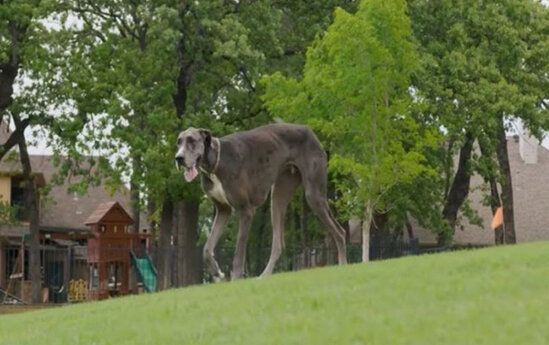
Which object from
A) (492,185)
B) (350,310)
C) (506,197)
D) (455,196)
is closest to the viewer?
(350,310)

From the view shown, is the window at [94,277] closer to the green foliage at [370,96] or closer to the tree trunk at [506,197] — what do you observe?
the green foliage at [370,96]

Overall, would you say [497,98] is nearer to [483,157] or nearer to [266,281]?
[483,157]

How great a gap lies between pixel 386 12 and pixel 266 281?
16.2 metres

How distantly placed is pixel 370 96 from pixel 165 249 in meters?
9.00

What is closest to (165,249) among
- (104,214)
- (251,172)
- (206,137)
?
(104,214)

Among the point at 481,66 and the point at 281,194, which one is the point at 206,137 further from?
the point at 481,66

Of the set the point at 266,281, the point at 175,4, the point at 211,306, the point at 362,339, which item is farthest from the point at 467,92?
the point at 362,339

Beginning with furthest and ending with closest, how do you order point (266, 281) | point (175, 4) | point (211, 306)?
point (175, 4) < point (266, 281) < point (211, 306)

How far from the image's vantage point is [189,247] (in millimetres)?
36469

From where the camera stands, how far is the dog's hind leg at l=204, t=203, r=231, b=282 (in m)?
18.1

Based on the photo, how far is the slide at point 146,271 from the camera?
36.7 m

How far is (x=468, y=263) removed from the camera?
48.3 feet

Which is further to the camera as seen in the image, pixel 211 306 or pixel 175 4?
pixel 175 4

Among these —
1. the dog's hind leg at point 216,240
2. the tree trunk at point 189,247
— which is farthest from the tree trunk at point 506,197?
the dog's hind leg at point 216,240
